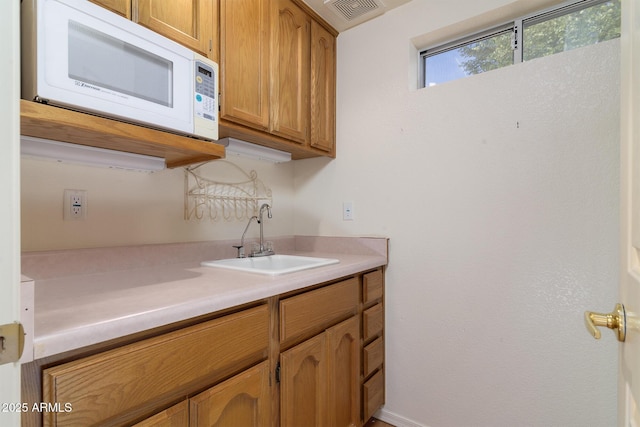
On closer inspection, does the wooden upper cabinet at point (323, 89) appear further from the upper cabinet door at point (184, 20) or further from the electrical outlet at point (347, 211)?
the upper cabinet door at point (184, 20)

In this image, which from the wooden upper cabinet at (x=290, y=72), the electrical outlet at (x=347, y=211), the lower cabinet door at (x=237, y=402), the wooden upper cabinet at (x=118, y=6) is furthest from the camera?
the electrical outlet at (x=347, y=211)

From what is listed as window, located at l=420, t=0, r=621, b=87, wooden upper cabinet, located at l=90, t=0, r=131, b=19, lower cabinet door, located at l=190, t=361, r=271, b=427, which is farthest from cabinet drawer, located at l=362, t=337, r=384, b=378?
wooden upper cabinet, located at l=90, t=0, r=131, b=19

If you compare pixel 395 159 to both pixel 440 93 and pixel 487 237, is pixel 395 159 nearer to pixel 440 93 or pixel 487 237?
pixel 440 93

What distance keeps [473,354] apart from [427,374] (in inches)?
10.9

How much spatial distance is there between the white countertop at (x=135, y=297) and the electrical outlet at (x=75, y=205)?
226 mm

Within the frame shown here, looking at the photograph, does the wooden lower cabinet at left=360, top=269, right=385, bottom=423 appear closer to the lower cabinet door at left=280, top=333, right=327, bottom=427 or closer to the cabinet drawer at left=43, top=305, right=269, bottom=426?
the lower cabinet door at left=280, top=333, right=327, bottom=427

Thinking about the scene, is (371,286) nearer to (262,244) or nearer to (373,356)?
(373,356)

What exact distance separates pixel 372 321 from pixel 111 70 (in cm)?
151

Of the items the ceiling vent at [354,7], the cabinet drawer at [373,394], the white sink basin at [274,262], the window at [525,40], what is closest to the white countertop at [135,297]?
the white sink basin at [274,262]

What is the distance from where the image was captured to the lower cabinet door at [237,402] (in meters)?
0.82

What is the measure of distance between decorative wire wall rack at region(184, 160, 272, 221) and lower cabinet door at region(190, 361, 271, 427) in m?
0.89

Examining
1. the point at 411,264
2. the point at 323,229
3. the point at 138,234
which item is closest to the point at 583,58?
the point at 411,264

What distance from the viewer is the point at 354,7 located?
1703 mm

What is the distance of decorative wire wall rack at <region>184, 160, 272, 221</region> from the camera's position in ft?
5.09
